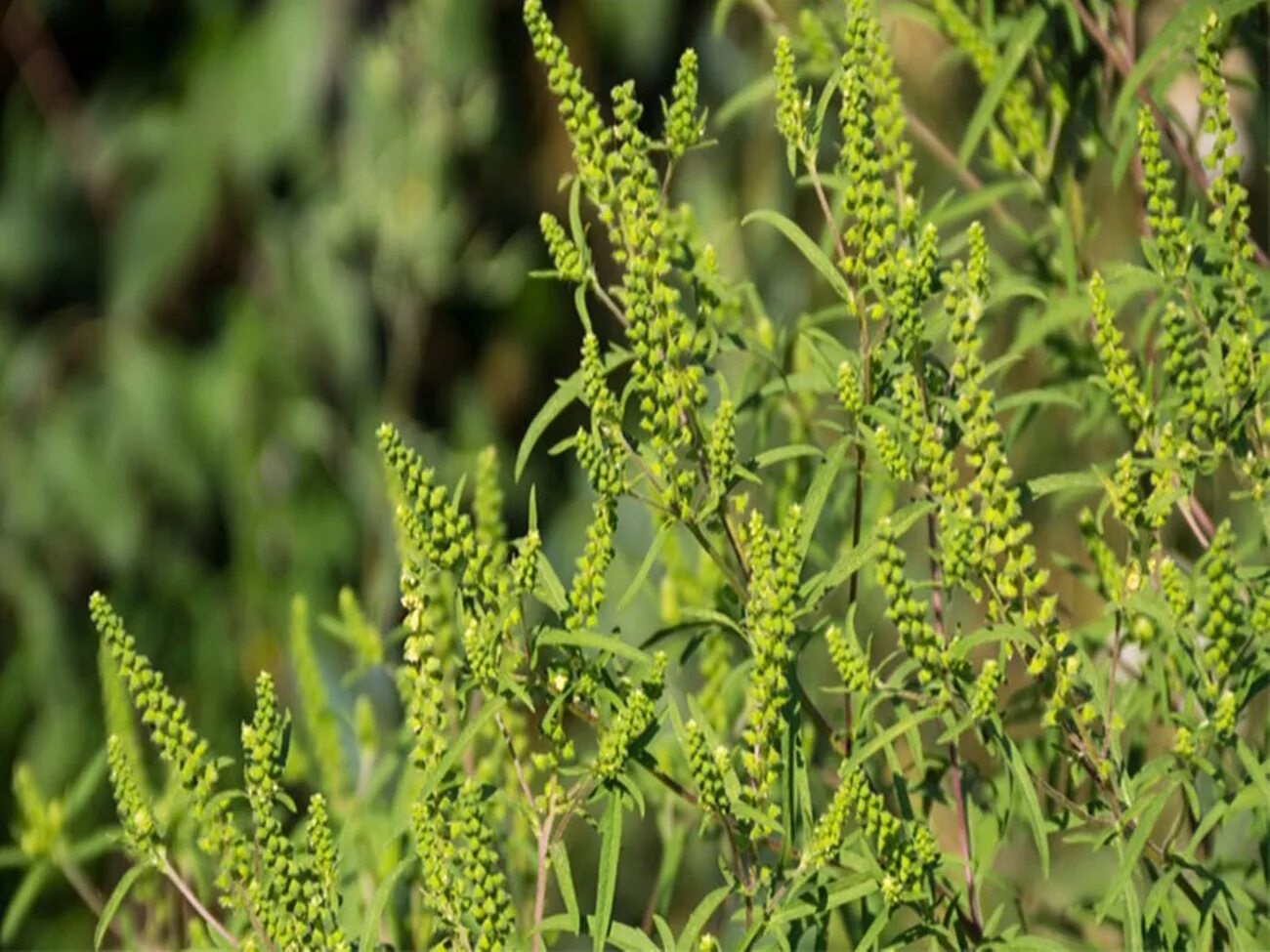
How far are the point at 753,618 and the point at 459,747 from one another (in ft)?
0.48

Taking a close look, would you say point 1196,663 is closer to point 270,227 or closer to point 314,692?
point 314,692

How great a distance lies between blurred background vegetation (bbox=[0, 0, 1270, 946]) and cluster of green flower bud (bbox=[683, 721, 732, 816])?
195 centimetres

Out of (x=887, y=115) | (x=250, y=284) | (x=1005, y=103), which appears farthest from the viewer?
(x=250, y=284)

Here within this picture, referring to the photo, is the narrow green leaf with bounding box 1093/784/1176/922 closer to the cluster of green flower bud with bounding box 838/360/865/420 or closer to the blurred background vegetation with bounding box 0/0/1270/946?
the cluster of green flower bud with bounding box 838/360/865/420

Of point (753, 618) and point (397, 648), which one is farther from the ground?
point (753, 618)

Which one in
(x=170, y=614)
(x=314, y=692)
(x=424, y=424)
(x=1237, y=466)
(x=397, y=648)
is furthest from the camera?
(x=424, y=424)

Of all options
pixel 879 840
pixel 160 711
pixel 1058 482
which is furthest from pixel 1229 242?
pixel 160 711

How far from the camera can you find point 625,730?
0.88 m

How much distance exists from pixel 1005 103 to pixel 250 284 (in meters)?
2.01

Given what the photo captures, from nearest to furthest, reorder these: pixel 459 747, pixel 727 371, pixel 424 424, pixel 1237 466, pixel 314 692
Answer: pixel 459 747
pixel 1237 466
pixel 314 692
pixel 727 371
pixel 424 424

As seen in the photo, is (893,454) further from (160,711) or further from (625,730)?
(160,711)

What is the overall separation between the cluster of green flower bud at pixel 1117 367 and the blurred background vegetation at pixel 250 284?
6.13ft

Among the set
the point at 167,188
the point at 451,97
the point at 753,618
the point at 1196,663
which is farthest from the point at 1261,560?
the point at 167,188

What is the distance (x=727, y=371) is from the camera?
1998 millimetres
